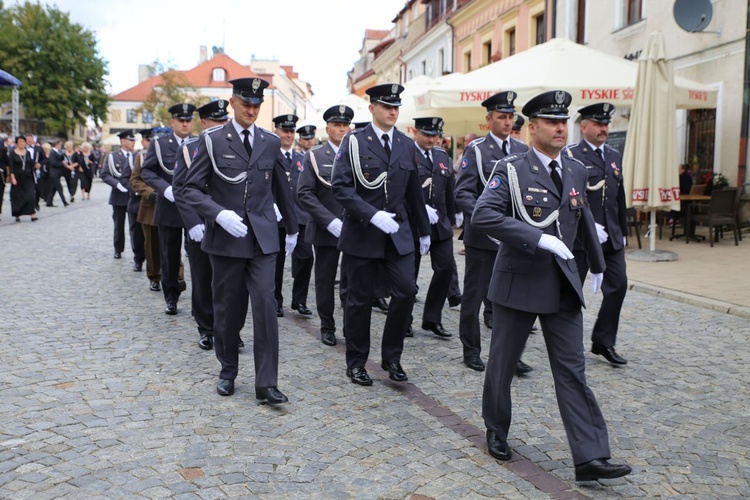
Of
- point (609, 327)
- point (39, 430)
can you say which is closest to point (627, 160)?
point (609, 327)

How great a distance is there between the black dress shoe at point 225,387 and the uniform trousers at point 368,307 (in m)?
0.91

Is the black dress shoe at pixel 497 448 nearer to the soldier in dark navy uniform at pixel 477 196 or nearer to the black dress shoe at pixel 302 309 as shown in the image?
the soldier in dark navy uniform at pixel 477 196

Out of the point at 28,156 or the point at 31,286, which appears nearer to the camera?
the point at 31,286

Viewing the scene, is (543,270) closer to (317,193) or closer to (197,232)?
(197,232)

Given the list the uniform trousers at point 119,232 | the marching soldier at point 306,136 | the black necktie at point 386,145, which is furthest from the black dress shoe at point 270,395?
the uniform trousers at point 119,232

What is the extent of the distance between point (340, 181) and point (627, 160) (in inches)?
323

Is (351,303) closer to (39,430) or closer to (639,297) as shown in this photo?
(39,430)

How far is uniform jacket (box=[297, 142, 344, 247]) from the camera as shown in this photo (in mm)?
7508

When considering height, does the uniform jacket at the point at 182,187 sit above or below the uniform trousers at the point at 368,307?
above

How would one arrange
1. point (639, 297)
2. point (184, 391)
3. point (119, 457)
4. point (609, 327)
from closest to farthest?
point (119, 457)
point (184, 391)
point (609, 327)
point (639, 297)

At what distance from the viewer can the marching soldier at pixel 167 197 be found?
8367 millimetres

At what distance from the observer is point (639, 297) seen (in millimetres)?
9789

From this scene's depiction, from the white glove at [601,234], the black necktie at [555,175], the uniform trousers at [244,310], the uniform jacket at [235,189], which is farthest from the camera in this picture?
the white glove at [601,234]

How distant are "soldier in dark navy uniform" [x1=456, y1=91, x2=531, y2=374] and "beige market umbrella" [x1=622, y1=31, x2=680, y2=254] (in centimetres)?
657
